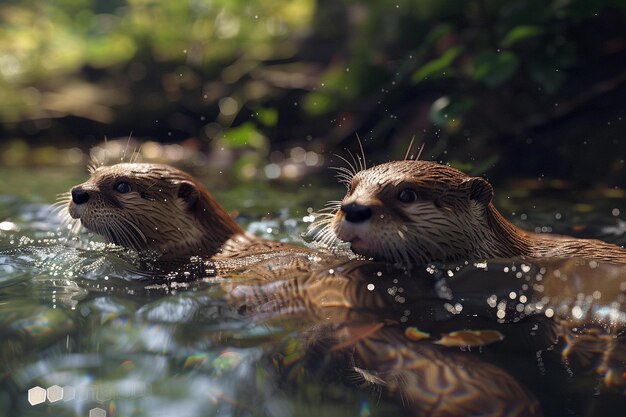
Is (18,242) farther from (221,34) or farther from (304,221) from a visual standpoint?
(221,34)

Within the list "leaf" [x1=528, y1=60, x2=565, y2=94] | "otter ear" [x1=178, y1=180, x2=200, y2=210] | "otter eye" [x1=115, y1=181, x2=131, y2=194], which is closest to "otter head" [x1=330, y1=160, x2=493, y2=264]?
"otter ear" [x1=178, y1=180, x2=200, y2=210]

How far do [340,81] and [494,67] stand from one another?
1.96 metres

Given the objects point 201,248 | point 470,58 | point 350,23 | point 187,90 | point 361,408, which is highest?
point 350,23

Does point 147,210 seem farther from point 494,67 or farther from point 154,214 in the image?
point 494,67

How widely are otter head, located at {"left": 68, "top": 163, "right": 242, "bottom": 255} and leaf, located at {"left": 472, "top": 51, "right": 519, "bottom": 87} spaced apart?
2.63 metres

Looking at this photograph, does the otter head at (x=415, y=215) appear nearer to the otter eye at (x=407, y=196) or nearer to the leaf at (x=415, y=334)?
the otter eye at (x=407, y=196)

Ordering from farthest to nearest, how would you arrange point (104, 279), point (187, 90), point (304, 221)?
point (187, 90) → point (304, 221) → point (104, 279)

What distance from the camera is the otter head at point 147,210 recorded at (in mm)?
3279

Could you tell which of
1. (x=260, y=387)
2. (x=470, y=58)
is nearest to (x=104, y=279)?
(x=260, y=387)

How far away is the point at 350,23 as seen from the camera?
9391mm

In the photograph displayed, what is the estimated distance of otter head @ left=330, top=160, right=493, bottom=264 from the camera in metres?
2.65

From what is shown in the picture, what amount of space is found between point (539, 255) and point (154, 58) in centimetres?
778

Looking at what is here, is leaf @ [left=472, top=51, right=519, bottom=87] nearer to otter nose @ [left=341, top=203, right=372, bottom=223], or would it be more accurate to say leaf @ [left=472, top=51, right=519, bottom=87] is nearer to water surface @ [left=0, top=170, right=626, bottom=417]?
water surface @ [left=0, top=170, right=626, bottom=417]

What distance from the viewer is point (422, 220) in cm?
272
